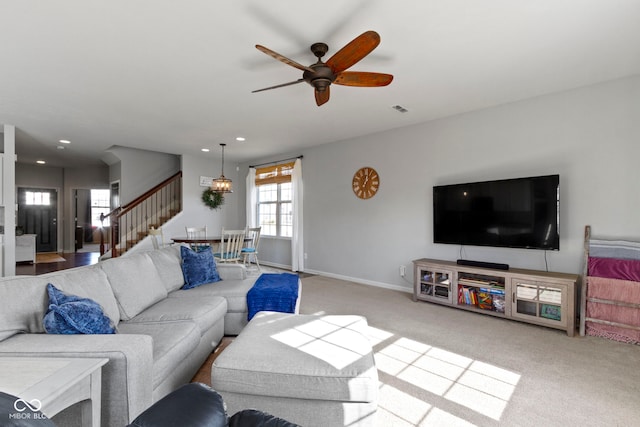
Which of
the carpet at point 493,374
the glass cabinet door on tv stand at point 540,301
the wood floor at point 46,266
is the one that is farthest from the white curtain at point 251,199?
the glass cabinet door on tv stand at point 540,301

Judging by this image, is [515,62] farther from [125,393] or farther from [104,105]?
[104,105]

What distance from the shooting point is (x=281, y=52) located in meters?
2.69

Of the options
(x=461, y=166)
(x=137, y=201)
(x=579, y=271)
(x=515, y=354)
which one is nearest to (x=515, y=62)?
(x=461, y=166)

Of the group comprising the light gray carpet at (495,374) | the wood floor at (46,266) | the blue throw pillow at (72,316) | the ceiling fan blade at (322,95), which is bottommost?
the light gray carpet at (495,374)

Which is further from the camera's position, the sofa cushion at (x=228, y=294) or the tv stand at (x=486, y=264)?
the tv stand at (x=486, y=264)

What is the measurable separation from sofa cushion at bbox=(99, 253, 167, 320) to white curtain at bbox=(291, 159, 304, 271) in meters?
3.66

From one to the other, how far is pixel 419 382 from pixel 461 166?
9.79ft

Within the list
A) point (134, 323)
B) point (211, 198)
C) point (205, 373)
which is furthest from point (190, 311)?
point (211, 198)

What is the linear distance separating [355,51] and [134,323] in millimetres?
2396

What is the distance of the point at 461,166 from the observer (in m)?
4.24

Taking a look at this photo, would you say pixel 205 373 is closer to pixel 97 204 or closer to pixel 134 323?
pixel 134 323

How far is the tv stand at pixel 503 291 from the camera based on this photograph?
3.13 m

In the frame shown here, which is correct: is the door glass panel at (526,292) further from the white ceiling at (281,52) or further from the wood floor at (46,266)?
the wood floor at (46,266)

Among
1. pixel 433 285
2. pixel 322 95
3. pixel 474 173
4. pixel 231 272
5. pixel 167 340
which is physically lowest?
pixel 433 285
